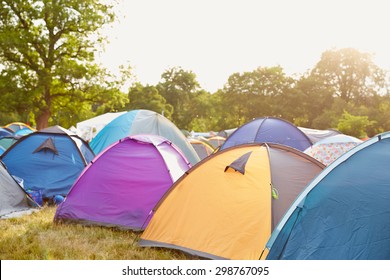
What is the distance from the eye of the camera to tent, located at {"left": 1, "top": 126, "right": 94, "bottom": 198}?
7211 millimetres

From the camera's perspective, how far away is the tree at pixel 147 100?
4016 centimetres

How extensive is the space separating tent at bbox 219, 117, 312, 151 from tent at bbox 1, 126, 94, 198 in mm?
3537

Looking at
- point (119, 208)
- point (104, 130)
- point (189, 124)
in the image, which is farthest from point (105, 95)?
point (189, 124)

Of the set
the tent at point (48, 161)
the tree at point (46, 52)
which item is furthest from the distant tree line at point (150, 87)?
A: the tent at point (48, 161)

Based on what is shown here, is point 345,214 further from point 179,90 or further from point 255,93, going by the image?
point 179,90

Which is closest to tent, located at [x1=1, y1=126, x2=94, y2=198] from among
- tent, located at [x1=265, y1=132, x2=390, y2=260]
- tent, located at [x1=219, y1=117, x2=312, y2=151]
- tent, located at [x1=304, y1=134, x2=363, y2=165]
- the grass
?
the grass

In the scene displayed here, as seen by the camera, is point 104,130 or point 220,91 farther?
point 220,91

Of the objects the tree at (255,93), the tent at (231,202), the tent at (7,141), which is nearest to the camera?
the tent at (231,202)

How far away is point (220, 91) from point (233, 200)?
39.6 m

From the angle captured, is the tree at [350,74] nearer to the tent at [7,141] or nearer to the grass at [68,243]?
the tent at [7,141]

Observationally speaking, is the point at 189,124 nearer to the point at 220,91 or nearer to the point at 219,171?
the point at 220,91

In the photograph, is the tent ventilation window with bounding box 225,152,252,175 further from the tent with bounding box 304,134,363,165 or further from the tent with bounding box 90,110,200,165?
the tent with bounding box 90,110,200,165

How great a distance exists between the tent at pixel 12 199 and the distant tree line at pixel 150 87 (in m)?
11.1

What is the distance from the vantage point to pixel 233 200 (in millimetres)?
4113
